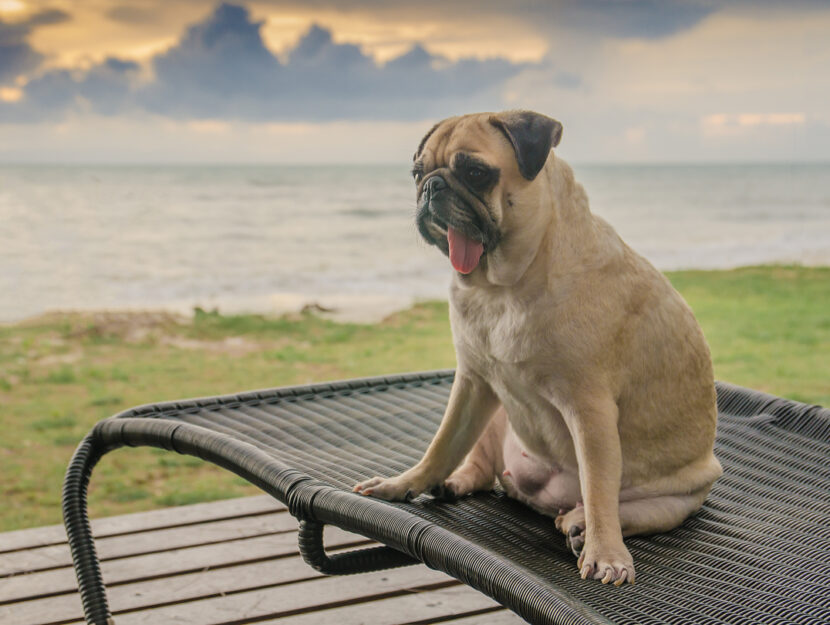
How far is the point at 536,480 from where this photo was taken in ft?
5.67

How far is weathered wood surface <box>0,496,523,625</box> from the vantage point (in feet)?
8.00

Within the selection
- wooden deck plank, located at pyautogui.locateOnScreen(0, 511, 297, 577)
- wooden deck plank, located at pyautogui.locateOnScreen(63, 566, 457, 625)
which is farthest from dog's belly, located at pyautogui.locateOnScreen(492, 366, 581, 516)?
wooden deck plank, located at pyautogui.locateOnScreen(0, 511, 297, 577)

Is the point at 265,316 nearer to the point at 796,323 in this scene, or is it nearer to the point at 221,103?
the point at 796,323

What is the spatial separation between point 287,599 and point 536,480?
1.10 m

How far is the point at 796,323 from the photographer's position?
790 cm

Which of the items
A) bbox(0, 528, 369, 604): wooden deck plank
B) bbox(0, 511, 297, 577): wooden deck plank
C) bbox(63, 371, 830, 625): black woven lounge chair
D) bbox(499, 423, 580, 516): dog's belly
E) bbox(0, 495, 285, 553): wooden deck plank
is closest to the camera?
bbox(63, 371, 830, 625): black woven lounge chair

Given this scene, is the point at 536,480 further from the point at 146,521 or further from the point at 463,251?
the point at 146,521

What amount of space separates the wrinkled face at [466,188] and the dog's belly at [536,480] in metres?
0.42

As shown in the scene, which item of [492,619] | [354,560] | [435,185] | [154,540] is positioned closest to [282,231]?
[154,540]

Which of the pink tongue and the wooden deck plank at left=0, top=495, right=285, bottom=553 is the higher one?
the pink tongue

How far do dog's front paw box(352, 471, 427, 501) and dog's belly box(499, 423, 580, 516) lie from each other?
183 millimetres

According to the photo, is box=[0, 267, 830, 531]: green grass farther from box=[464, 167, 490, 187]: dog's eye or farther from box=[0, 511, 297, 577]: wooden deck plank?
box=[464, 167, 490, 187]: dog's eye

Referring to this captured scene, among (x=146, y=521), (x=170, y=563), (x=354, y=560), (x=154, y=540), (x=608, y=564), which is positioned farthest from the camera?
(x=146, y=521)

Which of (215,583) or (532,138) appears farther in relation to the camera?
(215,583)
